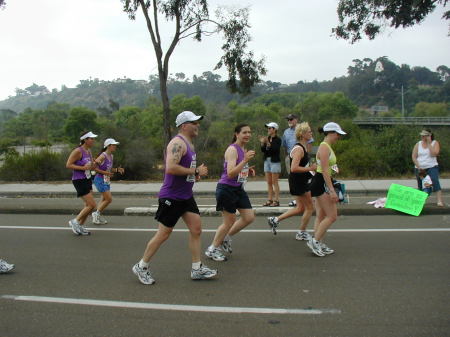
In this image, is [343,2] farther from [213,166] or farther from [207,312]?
[207,312]

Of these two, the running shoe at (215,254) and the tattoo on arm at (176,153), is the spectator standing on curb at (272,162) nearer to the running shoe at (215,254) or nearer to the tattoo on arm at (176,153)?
the running shoe at (215,254)

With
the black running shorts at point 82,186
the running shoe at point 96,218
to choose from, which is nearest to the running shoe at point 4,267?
the black running shorts at point 82,186

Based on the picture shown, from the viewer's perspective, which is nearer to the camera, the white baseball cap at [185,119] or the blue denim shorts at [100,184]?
the white baseball cap at [185,119]

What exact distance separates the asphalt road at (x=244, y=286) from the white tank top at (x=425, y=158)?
6.88 feet

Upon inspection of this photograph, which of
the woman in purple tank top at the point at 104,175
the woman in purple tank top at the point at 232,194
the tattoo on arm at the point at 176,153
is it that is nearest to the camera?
the tattoo on arm at the point at 176,153

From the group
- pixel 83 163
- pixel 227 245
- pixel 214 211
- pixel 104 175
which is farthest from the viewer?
pixel 214 211

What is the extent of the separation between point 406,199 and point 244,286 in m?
5.38

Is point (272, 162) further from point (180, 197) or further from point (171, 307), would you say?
point (171, 307)

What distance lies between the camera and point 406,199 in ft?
30.6

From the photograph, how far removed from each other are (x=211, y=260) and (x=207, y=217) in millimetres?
3310

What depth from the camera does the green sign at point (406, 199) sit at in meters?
9.12

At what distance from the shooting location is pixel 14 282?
555 centimetres

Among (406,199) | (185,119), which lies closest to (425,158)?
(406,199)

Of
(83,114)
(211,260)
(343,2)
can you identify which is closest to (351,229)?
(211,260)
